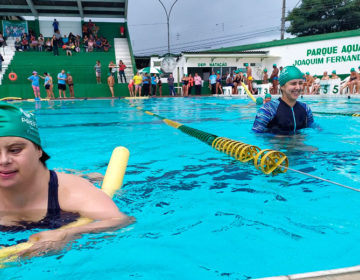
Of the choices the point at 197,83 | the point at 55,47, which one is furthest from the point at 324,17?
the point at 55,47

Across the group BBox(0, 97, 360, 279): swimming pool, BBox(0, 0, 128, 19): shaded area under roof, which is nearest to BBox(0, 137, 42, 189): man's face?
BBox(0, 97, 360, 279): swimming pool

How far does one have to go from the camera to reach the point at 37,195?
2.13 metres

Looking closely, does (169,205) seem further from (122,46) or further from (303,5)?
(303,5)

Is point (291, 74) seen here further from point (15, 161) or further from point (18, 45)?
point (18, 45)

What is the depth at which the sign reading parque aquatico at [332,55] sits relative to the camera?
23531 mm

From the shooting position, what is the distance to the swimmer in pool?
1.86 metres

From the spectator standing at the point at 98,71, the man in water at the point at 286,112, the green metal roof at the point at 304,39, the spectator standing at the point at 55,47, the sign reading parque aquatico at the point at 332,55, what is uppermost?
the green metal roof at the point at 304,39

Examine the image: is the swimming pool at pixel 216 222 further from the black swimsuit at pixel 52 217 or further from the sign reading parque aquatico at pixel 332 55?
the sign reading parque aquatico at pixel 332 55

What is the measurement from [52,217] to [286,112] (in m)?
4.16

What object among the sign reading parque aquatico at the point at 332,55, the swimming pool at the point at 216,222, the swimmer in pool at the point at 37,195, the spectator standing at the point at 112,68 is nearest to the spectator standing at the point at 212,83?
the spectator standing at the point at 112,68

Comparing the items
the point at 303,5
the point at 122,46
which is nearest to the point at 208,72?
the point at 122,46

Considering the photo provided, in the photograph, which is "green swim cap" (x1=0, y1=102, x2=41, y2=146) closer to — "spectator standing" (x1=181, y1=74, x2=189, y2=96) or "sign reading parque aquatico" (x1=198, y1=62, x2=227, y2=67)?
"spectator standing" (x1=181, y1=74, x2=189, y2=96)

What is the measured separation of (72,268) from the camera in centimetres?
182

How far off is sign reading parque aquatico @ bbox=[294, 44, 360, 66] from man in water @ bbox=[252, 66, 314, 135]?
2152cm
